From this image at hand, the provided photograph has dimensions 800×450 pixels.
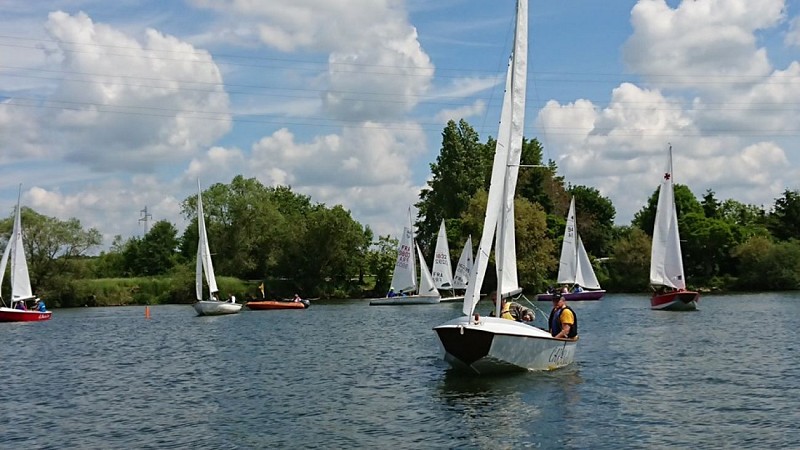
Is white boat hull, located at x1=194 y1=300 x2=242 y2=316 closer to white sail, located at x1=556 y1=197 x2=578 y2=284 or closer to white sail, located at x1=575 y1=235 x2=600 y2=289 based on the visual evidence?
white sail, located at x1=556 y1=197 x2=578 y2=284

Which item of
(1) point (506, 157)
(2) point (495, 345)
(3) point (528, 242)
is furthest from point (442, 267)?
(2) point (495, 345)

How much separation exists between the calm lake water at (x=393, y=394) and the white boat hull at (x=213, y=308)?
23466mm

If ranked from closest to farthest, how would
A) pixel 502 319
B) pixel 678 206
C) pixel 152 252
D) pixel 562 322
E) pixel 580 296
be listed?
pixel 502 319
pixel 562 322
pixel 580 296
pixel 678 206
pixel 152 252

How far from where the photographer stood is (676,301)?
56.1 m

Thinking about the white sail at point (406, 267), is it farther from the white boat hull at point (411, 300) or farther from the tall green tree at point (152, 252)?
the tall green tree at point (152, 252)

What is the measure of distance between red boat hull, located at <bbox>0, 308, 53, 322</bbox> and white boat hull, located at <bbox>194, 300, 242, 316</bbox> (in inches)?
438

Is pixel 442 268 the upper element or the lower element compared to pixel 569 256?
lower

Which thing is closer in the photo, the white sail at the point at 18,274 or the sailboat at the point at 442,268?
the white sail at the point at 18,274

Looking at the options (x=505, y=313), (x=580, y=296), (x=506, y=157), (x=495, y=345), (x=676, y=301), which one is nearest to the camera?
(x=495, y=345)

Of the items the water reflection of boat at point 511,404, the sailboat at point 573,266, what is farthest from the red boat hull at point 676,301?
the water reflection of boat at point 511,404

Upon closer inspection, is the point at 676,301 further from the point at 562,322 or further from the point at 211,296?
the point at 211,296

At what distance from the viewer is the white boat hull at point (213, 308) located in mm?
67625

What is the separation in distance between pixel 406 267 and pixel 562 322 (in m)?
54.3

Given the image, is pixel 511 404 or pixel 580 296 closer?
pixel 511 404
